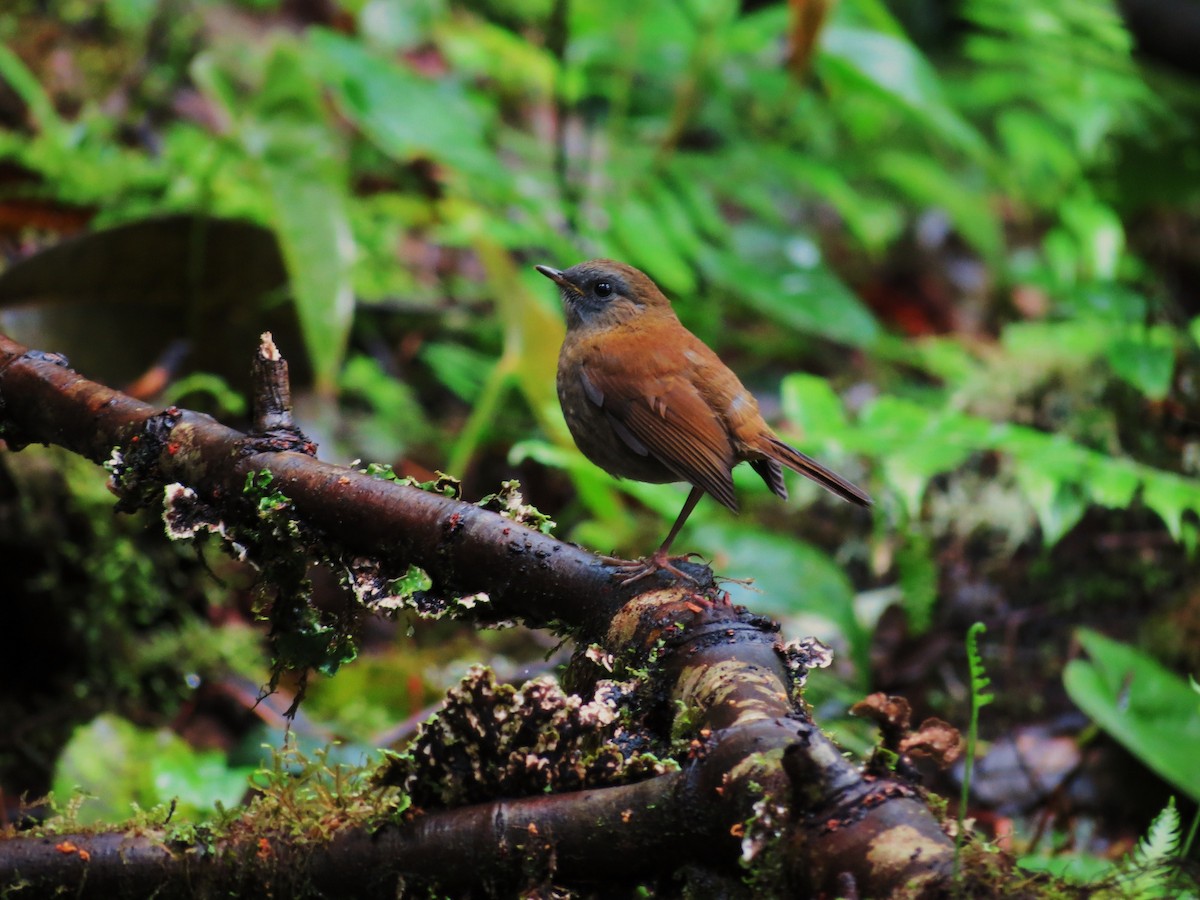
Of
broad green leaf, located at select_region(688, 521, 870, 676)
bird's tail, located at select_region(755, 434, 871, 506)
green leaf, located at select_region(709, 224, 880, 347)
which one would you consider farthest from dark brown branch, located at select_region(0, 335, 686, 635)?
green leaf, located at select_region(709, 224, 880, 347)

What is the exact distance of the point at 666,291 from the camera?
564cm

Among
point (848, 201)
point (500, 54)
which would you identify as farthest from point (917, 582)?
point (500, 54)

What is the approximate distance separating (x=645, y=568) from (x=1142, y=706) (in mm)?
1885

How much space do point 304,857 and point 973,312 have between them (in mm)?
6371

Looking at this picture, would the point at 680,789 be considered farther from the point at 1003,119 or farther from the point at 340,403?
the point at 1003,119

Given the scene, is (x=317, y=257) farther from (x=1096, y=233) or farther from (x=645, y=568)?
(x=1096, y=233)

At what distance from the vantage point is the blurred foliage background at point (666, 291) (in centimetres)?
363

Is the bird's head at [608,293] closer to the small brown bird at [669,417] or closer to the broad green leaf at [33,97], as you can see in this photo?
the small brown bird at [669,417]

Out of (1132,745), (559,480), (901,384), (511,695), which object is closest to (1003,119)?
(901,384)

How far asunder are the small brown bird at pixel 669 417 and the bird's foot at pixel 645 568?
Answer: 0.38 m

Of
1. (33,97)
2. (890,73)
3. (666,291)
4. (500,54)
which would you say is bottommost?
(666,291)

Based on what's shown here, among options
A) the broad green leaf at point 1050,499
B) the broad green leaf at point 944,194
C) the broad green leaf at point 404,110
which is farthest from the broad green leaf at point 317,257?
the broad green leaf at point 944,194

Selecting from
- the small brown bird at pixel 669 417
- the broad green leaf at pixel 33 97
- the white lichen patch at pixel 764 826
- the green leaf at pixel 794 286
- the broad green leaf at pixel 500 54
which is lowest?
the broad green leaf at pixel 33 97

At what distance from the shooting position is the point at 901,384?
5637mm
